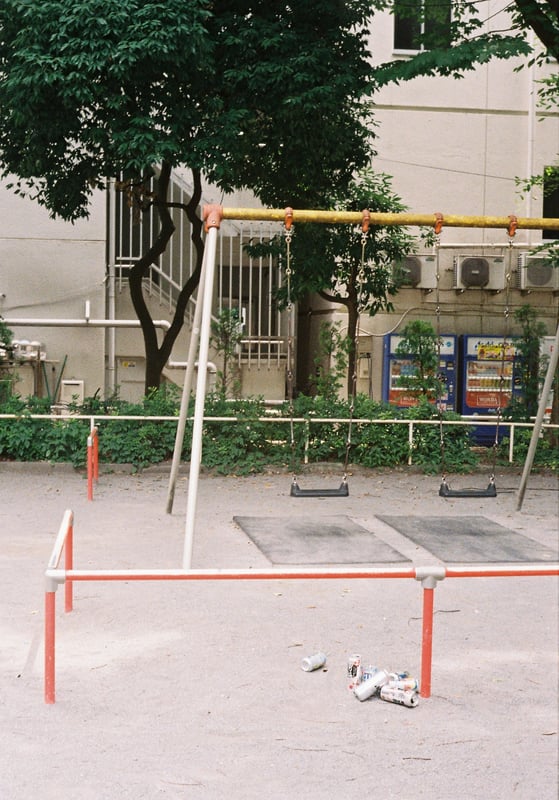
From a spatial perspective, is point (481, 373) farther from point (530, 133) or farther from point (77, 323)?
point (77, 323)

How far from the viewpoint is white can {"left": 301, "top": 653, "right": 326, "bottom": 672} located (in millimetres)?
5824

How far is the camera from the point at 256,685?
557cm

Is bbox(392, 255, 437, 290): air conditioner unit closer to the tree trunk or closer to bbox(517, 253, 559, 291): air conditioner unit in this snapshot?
bbox(517, 253, 559, 291): air conditioner unit

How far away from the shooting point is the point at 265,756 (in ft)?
14.9

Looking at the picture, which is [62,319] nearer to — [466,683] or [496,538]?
[496,538]

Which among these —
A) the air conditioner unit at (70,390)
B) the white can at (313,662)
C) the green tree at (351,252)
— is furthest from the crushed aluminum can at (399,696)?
the air conditioner unit at (70,390)

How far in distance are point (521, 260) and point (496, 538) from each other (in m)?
11.2

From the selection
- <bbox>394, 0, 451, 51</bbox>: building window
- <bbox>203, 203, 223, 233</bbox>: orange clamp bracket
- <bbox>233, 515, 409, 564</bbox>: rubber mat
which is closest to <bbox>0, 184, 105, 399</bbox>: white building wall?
<bbox>394, 0, 451, 51</bbox>: building window

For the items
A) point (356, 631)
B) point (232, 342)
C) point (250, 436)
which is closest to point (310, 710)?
point (356, 631)

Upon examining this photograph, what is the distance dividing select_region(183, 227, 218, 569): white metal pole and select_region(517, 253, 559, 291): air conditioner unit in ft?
39.5

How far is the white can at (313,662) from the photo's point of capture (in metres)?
5.82

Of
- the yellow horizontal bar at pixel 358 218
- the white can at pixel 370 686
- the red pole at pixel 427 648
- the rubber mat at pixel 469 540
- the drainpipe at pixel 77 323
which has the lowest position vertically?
the rubber mat at pixel 469 540

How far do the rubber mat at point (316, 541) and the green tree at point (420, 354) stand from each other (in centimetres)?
544

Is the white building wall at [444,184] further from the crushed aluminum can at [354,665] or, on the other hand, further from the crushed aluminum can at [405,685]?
the crushed aluminum can at [405,685]
